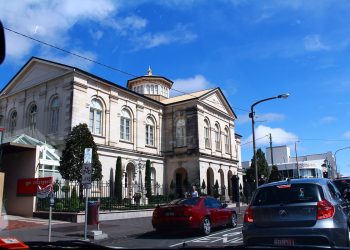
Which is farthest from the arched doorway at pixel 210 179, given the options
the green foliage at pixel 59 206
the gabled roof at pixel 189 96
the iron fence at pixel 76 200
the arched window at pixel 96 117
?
Answer: the green foliage at pixel 59 206

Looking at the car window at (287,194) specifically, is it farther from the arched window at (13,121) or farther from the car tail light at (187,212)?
the arched window at (13,121)

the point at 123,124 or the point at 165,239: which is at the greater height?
the point at 123,124

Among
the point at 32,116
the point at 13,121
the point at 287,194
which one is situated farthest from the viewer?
the point at 13,121

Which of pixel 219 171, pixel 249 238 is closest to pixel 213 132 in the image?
pixel 219 171

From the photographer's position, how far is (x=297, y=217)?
25.0ft

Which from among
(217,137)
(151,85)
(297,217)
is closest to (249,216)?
(297,217)

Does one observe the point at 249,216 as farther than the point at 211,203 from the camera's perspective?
No

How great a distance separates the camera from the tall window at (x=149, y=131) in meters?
39.6

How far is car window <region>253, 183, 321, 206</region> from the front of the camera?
7.81 m

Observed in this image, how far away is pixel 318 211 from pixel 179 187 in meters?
33.0

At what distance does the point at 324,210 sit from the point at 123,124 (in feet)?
97.6

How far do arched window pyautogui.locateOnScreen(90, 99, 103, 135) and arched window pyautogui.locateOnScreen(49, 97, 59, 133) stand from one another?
A: 2.81 m

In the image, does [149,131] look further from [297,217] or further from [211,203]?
[297,217]

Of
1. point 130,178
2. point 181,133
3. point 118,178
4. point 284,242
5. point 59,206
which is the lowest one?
point 284,242
